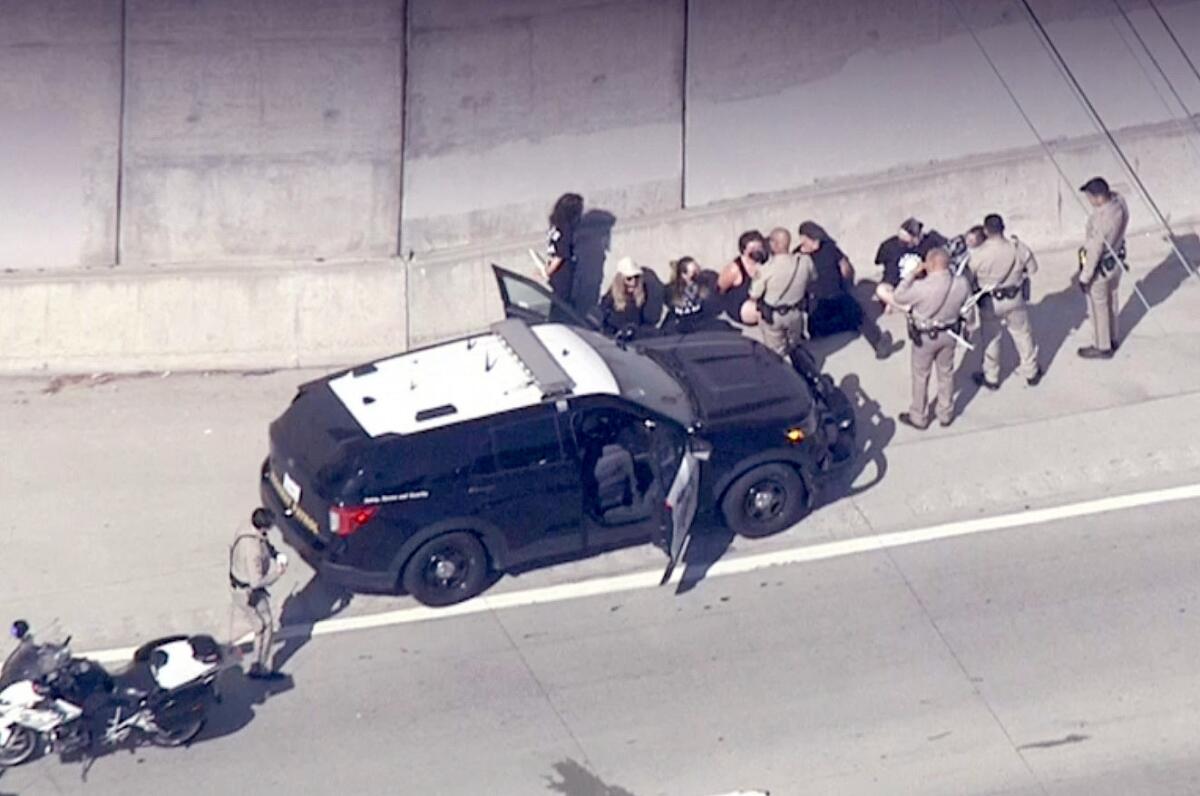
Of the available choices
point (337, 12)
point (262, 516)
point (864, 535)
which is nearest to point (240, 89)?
point (337, 12)

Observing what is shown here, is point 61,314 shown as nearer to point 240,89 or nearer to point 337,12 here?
point 240,89

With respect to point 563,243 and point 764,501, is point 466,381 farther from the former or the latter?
point 563,243

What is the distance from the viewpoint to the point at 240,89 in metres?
16.5

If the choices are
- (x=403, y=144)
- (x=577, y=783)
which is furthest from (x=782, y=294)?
(x=577, y=783)

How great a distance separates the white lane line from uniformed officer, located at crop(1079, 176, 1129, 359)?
209 cm

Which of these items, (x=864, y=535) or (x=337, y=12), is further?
(x=337, y=12)

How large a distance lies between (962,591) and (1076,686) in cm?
127

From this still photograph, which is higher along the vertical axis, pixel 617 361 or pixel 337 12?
pixel 337 12

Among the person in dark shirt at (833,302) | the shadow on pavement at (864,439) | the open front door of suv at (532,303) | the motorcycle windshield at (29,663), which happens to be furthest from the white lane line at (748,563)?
the person in dark shirt at (833,302)

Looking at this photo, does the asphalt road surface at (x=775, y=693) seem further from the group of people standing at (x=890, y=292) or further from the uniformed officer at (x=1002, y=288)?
the uniformed officer at (x=1002, y=288)

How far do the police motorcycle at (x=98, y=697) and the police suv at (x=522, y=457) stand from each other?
1.46 metres

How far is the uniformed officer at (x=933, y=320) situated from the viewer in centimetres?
1516

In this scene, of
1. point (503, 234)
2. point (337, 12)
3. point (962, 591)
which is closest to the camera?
point (962, 591)

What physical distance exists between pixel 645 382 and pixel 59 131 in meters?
5.76
